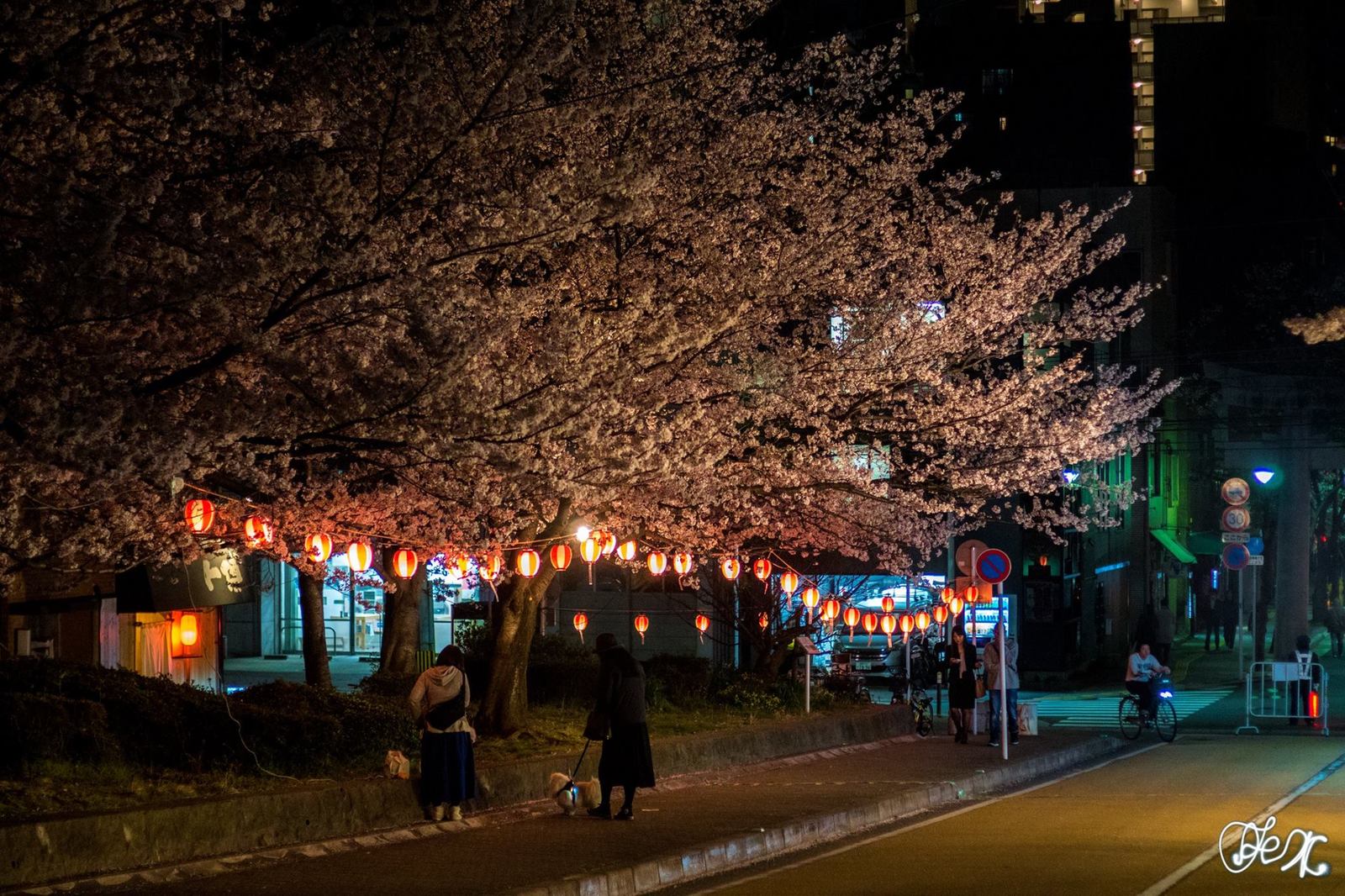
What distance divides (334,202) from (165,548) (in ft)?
20.3

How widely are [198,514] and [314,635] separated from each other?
274 inches

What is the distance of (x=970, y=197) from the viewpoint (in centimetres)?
4453

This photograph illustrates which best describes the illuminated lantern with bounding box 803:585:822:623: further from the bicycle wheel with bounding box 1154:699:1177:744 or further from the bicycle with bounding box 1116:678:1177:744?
the bicycle wheel with bounding box 1154:699:1177:744

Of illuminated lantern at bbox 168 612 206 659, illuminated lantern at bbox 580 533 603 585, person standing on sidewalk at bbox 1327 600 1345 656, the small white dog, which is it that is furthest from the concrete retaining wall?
person standing on sidewalk at bbox 1327 600 1345 656

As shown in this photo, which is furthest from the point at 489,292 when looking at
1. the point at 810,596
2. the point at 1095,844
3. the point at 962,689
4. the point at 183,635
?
the point at 810,596

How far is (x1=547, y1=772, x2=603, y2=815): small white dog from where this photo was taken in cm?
1429

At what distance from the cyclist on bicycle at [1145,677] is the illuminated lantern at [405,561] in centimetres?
1364

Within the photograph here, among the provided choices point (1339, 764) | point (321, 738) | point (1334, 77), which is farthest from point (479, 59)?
point (1334, 77)

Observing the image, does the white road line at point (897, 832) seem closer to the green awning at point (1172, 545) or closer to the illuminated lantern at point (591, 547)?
the illuminated lantern at point (591, 547)

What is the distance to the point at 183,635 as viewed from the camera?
25344 mm

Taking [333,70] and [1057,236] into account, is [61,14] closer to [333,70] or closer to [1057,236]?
[333,70]

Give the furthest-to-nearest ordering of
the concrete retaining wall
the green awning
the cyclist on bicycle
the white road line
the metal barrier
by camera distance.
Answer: the green awning, the metal barrier, the cyclist on bicycle, the white road line, the concrete retaining wall

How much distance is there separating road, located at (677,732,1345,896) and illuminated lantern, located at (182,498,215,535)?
22.3 ft

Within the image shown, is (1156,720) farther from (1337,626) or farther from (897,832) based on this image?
(1337,626)
